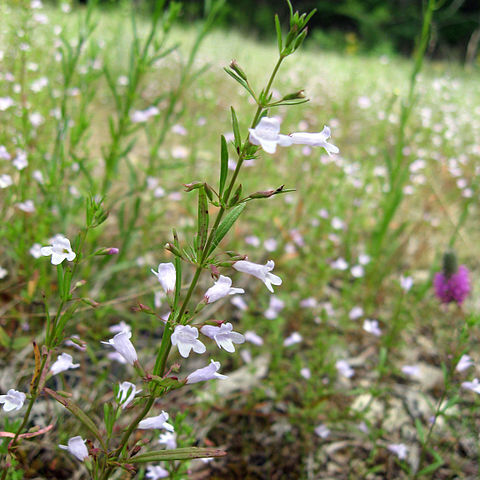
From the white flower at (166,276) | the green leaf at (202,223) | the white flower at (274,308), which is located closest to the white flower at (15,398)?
the white flower at (166,276)

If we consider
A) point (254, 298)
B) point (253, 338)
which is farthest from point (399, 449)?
point (254, 298)

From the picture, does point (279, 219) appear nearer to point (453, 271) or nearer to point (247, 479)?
point (453, 271)

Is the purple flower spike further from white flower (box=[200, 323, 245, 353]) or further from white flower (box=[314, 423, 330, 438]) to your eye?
white flower (box=[200, 323, 245, 353])

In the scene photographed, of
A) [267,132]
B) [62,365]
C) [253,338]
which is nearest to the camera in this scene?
[267,132]

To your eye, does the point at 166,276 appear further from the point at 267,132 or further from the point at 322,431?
the point at 322,431

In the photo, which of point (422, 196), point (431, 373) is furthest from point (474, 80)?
point (431, 373)

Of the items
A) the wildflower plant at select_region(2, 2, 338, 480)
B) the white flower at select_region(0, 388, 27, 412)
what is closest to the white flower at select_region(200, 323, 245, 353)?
the wildflower plant at select_region(2, 2, 338, 480)
